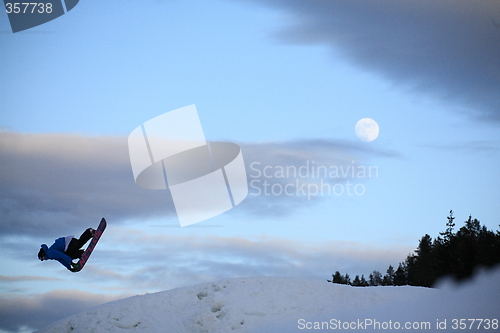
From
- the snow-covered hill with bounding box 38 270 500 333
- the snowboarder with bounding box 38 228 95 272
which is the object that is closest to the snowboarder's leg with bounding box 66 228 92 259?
the snowboarder with bounding box 38 228 95 272

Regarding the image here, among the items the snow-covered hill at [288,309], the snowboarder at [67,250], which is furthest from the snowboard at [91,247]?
the snow-covered hill at [288,309]

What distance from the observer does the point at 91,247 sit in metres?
22.6

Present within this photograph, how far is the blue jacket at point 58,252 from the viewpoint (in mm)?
22031

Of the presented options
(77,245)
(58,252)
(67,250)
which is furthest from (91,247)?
(58,252)

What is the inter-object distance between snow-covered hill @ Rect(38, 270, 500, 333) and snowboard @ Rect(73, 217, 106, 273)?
258cm

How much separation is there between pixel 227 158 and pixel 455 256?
118 ft

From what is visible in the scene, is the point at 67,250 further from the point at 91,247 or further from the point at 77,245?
the point at 91,247

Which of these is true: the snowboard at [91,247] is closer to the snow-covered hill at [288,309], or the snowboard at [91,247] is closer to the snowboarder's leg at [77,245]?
the snowboarder's leg at [77,245]

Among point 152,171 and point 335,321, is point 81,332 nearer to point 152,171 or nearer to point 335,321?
point 152,171

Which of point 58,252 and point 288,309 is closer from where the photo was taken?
point 288,309

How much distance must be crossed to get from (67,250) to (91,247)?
1.06 m

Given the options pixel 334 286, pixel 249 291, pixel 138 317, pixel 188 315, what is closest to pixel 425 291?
pixel 334 286

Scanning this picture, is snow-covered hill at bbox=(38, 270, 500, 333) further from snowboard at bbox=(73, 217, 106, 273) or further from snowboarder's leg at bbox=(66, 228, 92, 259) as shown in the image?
snowboarder's leg at bbox=(66, 228, 92, 259)

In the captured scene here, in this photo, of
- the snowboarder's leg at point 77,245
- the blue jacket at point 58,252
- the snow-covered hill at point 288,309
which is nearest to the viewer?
the snow-covered hill at point 288,309
